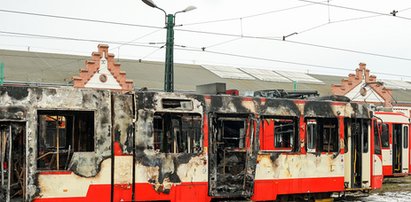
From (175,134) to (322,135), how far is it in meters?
4.31

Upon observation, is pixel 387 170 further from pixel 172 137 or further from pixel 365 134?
pixel 172 137

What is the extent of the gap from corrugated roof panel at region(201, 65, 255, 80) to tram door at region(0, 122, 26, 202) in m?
28.5

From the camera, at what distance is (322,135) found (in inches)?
512

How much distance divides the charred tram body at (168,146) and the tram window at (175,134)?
22 mm

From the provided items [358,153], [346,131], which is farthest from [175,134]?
[358,153]

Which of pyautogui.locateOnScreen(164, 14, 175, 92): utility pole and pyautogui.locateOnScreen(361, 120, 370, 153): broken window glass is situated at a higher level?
pyautogui.locateOnScreen(164, 14, 175, 92): utility pole

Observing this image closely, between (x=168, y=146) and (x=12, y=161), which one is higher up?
(x=168, y=146)

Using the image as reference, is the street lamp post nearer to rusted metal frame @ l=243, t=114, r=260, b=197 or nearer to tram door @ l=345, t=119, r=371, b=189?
rusted metal frame @ l=243, t=114, r=260, b=197

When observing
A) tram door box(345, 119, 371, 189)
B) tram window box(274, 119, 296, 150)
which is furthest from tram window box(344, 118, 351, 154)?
tram window box(274, 119, 296, 150)

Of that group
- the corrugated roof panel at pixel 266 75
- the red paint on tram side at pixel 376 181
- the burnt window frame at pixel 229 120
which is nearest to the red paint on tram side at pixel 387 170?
the red paint on tram side at pixel 376 181

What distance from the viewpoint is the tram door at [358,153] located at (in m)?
13.5

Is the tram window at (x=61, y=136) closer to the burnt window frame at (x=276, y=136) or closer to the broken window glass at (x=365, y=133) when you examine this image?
the burnt window frame at (x=276, y=136)

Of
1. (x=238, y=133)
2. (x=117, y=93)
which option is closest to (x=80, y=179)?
(x=117, y=93)

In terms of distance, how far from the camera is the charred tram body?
9531 mm
